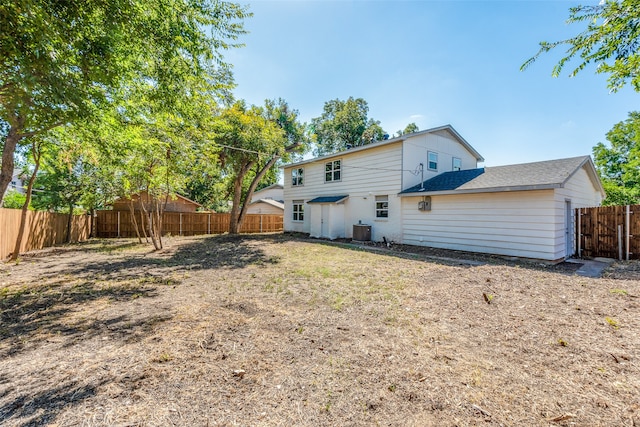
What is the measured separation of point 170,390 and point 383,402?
1.82 m

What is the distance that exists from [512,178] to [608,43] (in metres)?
5.45

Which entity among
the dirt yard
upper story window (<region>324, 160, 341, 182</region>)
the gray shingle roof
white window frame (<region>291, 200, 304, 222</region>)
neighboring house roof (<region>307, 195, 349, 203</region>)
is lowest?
the dirt yard

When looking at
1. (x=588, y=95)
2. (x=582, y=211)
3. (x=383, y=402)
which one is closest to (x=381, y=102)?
(x=588, y=95)

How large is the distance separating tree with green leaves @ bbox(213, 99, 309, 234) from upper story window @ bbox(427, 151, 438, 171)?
26.1 feet

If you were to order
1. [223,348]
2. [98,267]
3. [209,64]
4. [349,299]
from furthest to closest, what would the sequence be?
[98,267] → [209,64] → [349,299] → [223,348]

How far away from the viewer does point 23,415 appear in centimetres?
206

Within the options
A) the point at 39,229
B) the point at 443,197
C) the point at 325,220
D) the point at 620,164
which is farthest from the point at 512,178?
the point at 620,164

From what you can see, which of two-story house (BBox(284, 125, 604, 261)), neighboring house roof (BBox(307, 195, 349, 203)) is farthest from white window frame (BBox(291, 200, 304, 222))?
neighboring house roof (BBox(307, 195, 349, 203))

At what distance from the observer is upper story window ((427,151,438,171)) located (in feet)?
43.7

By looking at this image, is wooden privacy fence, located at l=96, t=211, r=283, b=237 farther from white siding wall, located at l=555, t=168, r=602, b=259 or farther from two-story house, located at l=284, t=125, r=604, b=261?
white siding wall, located at l=555, t=168, r=602, b=259

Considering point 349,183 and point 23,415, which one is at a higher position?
point 349,183

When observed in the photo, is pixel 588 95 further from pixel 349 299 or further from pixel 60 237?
pixel 60 237

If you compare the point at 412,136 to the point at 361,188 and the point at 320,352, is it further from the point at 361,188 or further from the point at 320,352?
the point at 320,352

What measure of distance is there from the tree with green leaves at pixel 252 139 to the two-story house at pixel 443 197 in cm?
202
